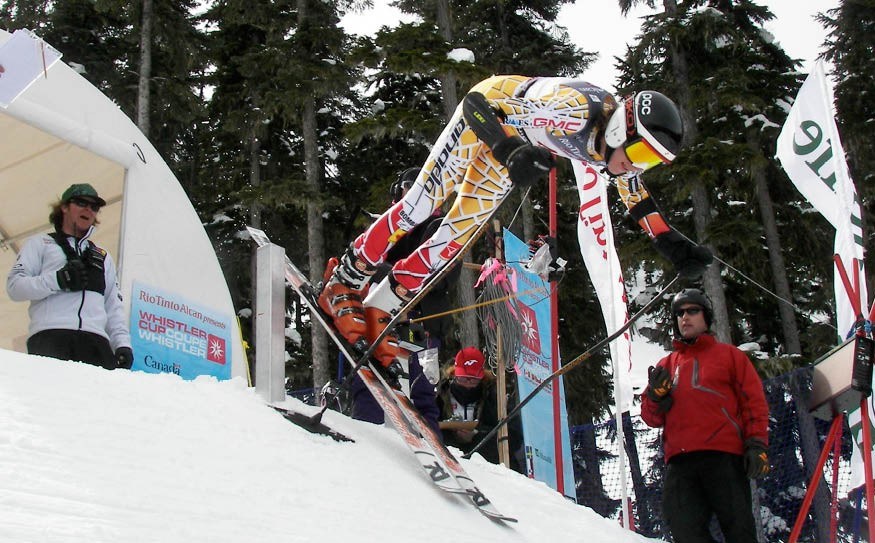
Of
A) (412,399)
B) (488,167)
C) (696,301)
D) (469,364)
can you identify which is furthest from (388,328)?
(469,364)

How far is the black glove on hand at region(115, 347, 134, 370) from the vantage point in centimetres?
454

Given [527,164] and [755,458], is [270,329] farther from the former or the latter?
[755,458]

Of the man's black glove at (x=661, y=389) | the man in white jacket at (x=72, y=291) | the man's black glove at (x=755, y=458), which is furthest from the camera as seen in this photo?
the man's black glove at (x=661, y=389)

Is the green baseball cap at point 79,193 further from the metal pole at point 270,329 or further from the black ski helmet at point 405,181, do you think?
the black ski helmet at point 405,181

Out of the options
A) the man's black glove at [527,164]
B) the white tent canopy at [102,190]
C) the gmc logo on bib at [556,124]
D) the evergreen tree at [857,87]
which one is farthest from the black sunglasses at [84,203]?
the evergreen tree at [857,87]

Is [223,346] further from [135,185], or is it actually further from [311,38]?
[311,38]

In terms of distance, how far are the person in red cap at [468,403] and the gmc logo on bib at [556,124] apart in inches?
108

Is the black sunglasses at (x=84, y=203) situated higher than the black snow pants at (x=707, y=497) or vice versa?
the black sunglasses at (x=84, y=203)

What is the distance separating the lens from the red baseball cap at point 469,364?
21.7ft

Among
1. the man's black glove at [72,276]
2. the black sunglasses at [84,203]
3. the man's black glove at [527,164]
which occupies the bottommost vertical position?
the man's black glove at [72,276]

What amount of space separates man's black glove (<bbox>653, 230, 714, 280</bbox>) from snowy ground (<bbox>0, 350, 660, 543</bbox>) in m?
1.41

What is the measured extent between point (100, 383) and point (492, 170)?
223 centimetres

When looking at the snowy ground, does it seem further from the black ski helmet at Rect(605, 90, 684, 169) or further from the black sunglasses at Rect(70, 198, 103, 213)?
the black ski helmet at Rect(605, 90, 684, 169)

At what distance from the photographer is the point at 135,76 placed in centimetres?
1759
